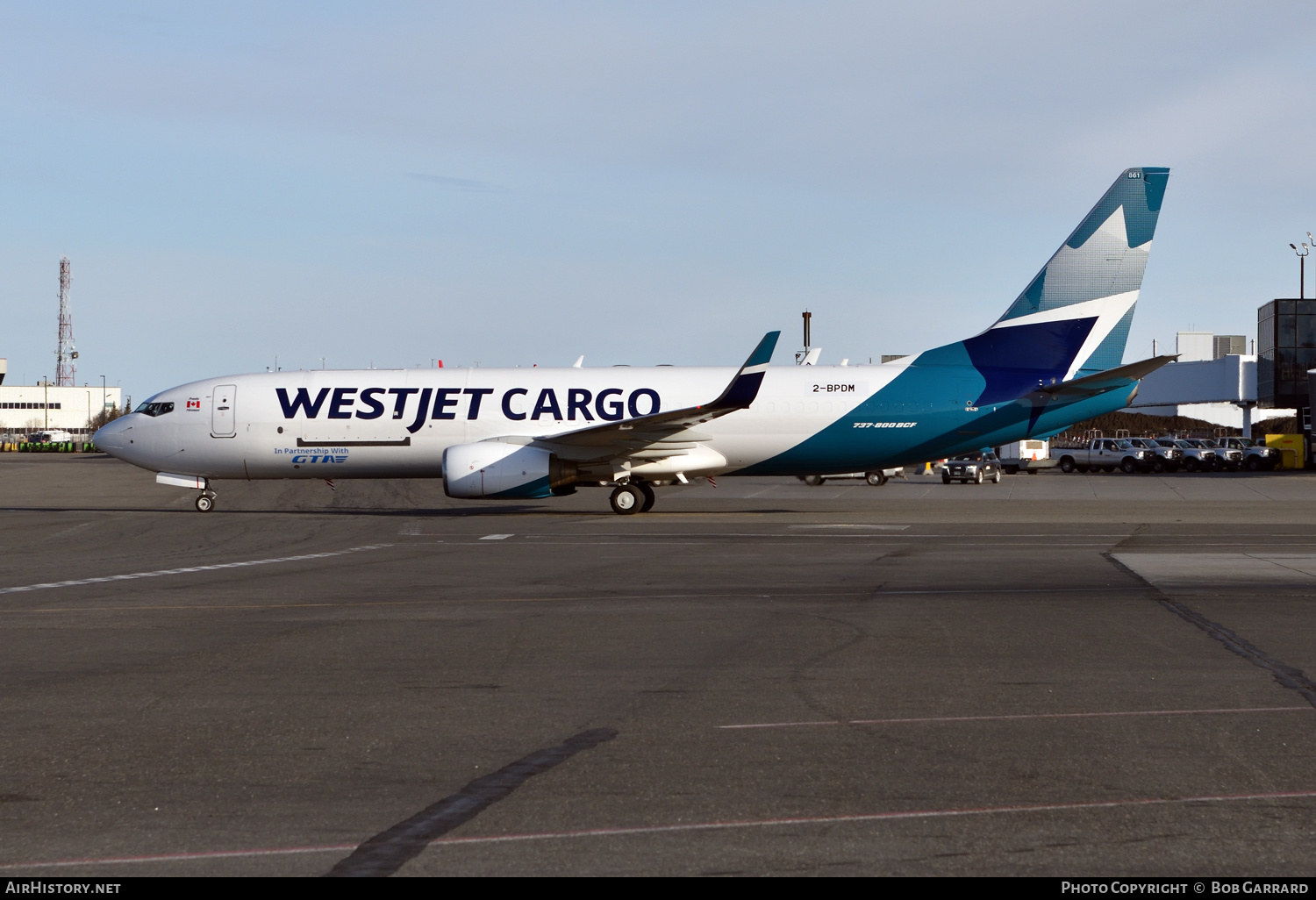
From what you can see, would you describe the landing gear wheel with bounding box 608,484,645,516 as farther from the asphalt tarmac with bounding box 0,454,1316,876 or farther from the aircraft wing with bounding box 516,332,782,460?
the asphalt tarmac with bounding box 0,454,1316,876

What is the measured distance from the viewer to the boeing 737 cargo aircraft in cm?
3102

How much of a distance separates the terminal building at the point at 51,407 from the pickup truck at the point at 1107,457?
163955 millimetres

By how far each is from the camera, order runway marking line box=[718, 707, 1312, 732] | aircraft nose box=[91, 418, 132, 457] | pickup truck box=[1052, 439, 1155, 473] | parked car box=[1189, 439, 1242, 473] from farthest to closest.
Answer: parked car box=[1189, 439, 1242, 473] → pickup truck box=[1052, 439, 1155, 473] → aircraft nose box=[91, 418, 132, 457] → runway marking line box=[718, 707, 1312, 732]

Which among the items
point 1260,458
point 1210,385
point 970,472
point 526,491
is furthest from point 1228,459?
point 526,491

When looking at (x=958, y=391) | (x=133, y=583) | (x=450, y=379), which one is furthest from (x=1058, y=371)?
(x=133, y=583)

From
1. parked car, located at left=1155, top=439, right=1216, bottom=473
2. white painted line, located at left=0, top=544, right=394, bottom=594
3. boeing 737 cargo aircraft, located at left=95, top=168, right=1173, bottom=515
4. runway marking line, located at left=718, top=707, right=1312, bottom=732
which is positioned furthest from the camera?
parked car, located at left=1155, top=439, right=1216, bottom=473

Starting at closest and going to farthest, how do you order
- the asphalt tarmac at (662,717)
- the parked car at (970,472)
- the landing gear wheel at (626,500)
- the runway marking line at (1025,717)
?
the asphalt tarmac at (662,717) < the runway marking line at (1025,717) < the landing gear wheel at (626,500) < the parked car at (970,472)

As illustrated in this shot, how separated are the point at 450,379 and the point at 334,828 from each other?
2758 centimetres

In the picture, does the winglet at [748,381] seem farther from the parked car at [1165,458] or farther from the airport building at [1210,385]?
the airport building at [1210,385]

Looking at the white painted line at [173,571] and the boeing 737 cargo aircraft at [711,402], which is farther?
the boeing 737 cargo aircraft at [711,402]

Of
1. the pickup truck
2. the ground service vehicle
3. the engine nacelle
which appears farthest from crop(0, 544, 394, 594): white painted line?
the pickup truck

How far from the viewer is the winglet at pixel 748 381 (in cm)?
2841

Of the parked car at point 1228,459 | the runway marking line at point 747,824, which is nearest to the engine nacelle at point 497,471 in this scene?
the runway marking line at point 747,824

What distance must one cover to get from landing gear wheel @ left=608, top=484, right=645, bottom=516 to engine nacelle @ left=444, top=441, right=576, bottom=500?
2106 mm
